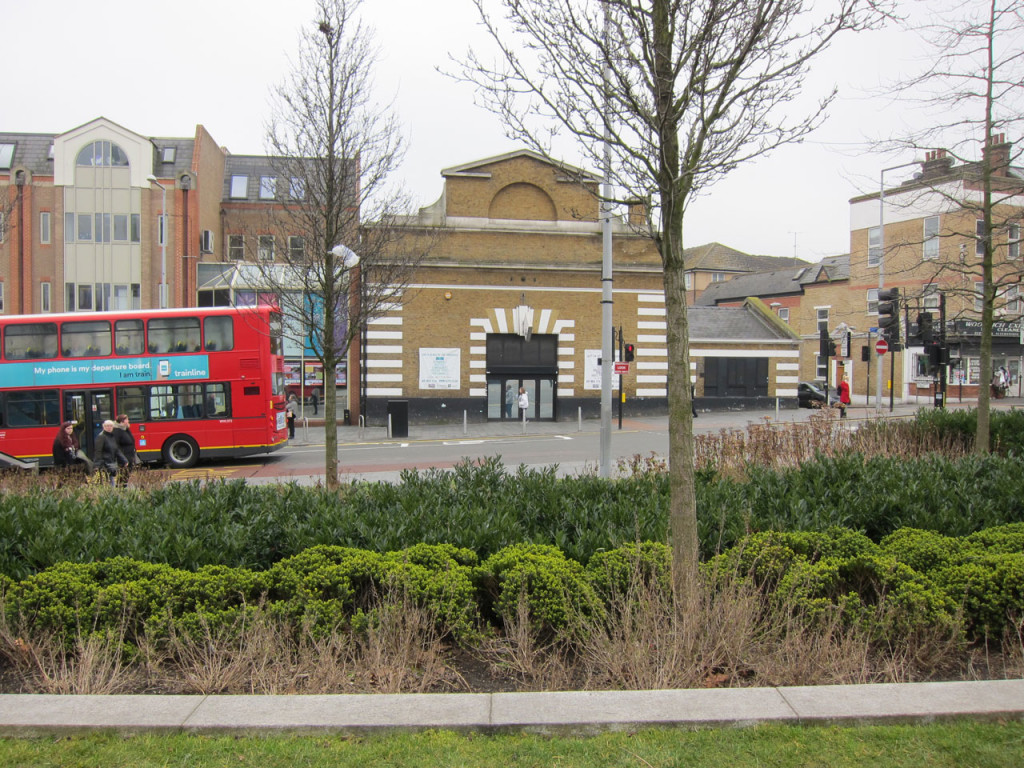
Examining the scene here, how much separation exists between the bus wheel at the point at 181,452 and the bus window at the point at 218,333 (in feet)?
8.41

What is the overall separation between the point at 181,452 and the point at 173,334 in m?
3.20

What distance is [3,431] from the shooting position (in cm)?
1977

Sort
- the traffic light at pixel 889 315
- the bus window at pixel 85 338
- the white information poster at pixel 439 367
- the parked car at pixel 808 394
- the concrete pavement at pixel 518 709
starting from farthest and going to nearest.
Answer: the parked car at pixel 808 394, the white information poster at pixel 439 367, the bus window at pixel 85 338, the traffic light at pixel 889 315, the concrete pavement at pixel 518 709

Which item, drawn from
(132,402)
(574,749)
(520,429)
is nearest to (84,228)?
(132,402)

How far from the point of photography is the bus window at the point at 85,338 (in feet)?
65.6

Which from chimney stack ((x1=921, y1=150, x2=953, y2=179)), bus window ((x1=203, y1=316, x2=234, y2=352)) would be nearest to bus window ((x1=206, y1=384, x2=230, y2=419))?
bus window ((x1=203, y1=316, x2=234, y2=352))

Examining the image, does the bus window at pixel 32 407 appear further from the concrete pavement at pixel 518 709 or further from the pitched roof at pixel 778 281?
the pitched roof at pixel 778 281

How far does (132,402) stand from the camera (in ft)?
→ 66.5

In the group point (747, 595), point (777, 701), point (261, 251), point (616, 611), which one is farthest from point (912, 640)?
point (261, 251)

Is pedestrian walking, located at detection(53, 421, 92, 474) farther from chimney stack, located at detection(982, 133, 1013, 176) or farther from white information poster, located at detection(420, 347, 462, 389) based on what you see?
white information poster, located at detection(420, 347, 462, 389)

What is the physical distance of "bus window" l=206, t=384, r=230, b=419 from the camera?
810 inches

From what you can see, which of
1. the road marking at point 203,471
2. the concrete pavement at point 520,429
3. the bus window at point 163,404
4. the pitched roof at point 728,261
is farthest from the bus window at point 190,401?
the pitched roof at point 728,261

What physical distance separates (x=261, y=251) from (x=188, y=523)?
912 cm

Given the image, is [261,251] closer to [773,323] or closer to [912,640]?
[912,640]
